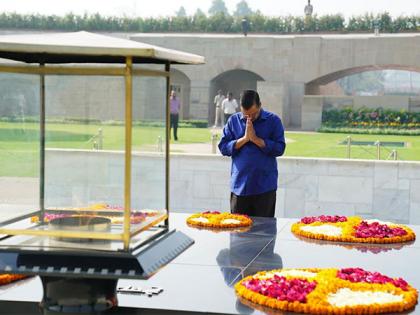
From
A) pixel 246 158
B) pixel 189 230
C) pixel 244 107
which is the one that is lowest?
pixel 189 230

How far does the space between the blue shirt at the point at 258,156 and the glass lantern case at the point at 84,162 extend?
2.41 m

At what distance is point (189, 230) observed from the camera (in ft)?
18.3

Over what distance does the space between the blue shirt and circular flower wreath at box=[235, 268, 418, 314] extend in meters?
2.07

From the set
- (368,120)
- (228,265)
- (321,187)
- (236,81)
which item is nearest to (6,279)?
(228,265)

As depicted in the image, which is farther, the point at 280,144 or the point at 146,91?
the point at 280,144

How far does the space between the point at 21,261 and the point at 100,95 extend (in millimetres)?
751

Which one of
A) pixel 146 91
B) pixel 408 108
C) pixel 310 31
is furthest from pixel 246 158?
pixel 310 31

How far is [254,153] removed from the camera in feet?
19.7

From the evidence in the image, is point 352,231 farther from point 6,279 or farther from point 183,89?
point 183,89

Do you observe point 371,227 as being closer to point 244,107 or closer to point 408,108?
point 244,107

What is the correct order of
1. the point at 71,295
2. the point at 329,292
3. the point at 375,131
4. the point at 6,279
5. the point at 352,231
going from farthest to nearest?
the point at 375,131
the point at 352,231
the point at 6,279
the point at 329,292
the point at 71,295

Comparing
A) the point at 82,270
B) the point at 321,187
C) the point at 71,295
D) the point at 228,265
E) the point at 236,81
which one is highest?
the point at 236,81

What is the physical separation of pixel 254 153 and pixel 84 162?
286 centimetres

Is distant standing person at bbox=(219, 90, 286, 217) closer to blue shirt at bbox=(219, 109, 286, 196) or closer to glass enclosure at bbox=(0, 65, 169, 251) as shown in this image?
blue shirt at bbox=(219, 109, 286, 196)
